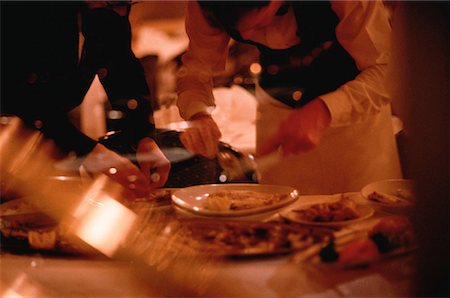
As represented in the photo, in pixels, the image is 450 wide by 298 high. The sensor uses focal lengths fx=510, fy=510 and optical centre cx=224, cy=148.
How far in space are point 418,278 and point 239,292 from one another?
28cm

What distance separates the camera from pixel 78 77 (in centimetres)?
89

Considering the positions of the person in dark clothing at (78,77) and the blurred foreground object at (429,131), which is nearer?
the blurred foreground object at (429,131)

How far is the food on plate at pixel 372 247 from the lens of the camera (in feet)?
2.53

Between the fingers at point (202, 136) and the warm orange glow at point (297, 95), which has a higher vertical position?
the warm orange glow at point (297, 95)

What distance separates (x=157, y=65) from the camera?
875 millimetres

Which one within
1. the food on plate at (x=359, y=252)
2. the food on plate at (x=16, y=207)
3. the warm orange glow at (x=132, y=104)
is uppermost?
the warm orange glow at (x=132, y=104)

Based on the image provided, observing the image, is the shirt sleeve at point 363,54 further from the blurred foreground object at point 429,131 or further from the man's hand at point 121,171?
the man's hand at point 121,171

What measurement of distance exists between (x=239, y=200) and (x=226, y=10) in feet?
1.03

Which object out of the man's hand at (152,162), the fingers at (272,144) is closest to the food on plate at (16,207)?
the man's hand at (152,162)

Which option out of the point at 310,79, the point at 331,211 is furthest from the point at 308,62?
the point at 331,211

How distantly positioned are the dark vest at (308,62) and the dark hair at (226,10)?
0.03 metres

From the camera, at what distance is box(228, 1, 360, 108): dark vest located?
83 centimetres

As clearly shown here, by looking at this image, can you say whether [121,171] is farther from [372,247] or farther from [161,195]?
[372,247]

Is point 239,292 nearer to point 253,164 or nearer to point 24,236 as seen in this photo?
point 253,164
